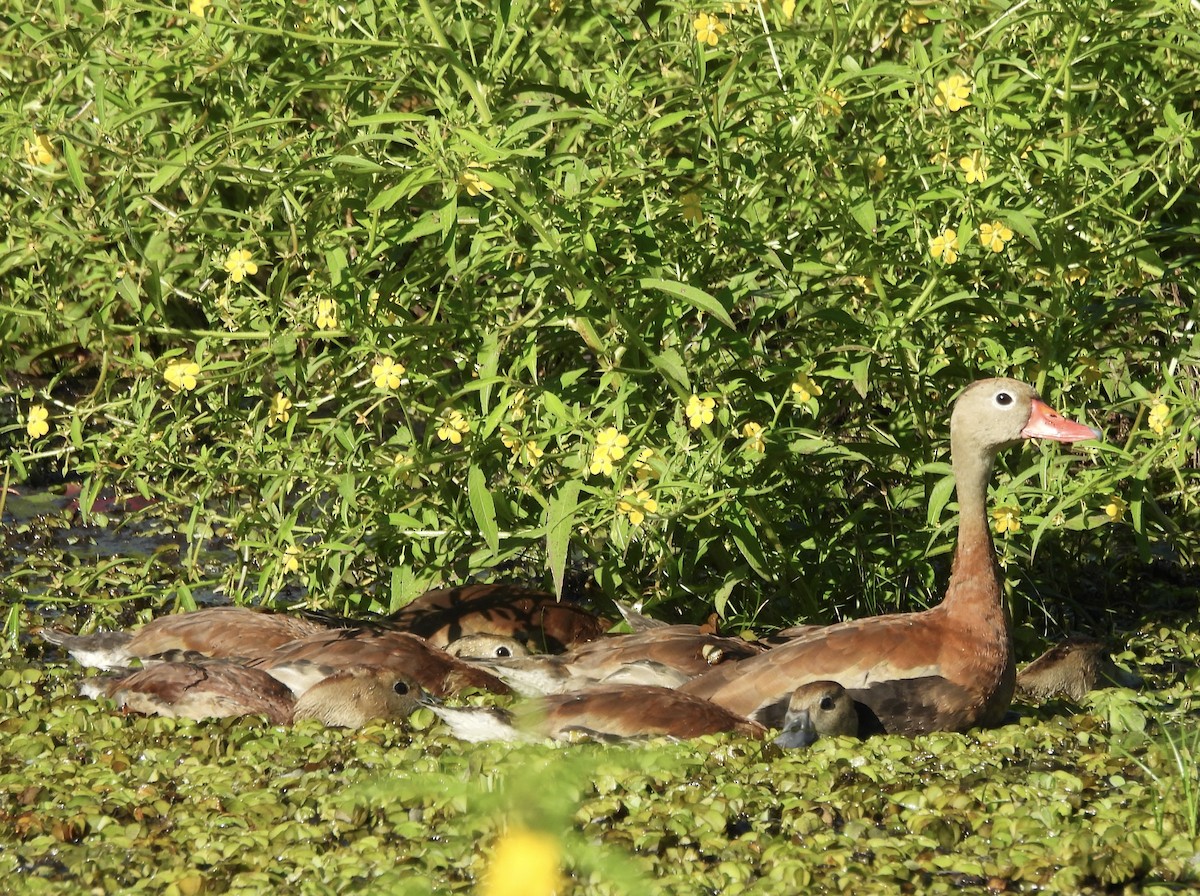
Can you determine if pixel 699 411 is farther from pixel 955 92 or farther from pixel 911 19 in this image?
pixel 911 19

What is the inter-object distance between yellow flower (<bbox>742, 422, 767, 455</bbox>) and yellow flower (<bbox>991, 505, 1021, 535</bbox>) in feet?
3.30

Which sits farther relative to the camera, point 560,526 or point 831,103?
Answer: point 560,526

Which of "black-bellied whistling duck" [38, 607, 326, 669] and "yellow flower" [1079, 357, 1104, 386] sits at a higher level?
"yellow flower" [1079, 357, 1104, 386]

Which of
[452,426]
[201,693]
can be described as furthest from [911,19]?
[201,693]

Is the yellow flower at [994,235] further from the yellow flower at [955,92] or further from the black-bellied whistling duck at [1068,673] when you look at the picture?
the black-bellied whistling duck at [1068,673]

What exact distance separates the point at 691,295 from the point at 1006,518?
5.40ft

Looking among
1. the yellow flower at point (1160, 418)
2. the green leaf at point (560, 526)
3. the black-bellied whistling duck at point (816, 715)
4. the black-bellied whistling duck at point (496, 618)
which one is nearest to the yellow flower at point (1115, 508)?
the yellow flower at point (1160, 418)

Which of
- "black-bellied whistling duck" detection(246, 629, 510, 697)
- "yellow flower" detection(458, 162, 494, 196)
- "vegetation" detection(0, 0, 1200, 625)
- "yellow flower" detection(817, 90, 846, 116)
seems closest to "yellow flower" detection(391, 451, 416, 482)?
"vegetation" detection(0, 0, 1200, 625)

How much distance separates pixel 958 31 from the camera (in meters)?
6.98

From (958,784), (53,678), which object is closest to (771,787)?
(958,784)

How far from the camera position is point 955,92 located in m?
6.17

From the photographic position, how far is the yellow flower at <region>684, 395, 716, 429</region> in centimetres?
616

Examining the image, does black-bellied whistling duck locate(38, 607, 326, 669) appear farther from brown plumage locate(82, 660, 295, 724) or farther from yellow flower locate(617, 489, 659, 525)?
yellow flower locate(617, 489, 659, 525)

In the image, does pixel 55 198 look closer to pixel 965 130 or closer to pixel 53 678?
pixel 53 678
